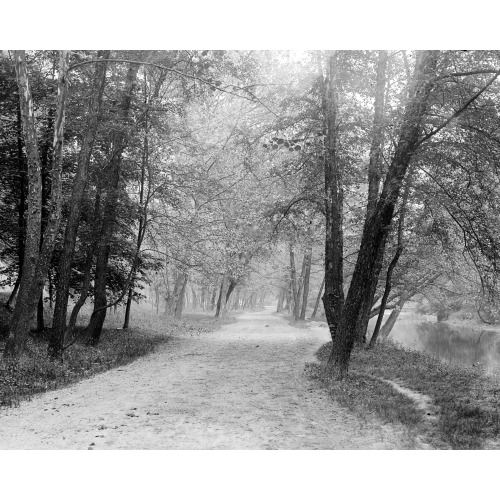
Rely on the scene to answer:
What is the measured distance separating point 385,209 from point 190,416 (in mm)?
5651

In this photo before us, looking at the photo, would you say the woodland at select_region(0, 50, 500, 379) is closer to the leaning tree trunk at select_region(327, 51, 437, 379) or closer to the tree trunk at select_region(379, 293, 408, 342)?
the leaning tree trunk at select_region(327, 51, 437, 379)

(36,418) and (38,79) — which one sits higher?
(38,79)

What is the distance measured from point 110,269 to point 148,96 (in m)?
5.98

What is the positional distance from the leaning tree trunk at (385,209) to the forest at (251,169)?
0.13 ft

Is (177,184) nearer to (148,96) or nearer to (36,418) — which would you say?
(148,96)

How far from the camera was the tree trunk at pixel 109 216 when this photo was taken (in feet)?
47.2

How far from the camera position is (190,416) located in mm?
7316

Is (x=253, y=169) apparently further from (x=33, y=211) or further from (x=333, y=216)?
(x=33, y=211)

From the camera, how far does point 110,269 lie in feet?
54.4

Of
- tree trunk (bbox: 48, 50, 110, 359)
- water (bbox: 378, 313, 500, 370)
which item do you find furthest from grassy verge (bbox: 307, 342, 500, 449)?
tree trunk (bbox: 48, 50, 110, 359)

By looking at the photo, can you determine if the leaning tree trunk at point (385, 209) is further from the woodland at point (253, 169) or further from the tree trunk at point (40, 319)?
the tree trunk at point (40, 319)

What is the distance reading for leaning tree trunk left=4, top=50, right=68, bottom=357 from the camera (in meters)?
10.3
